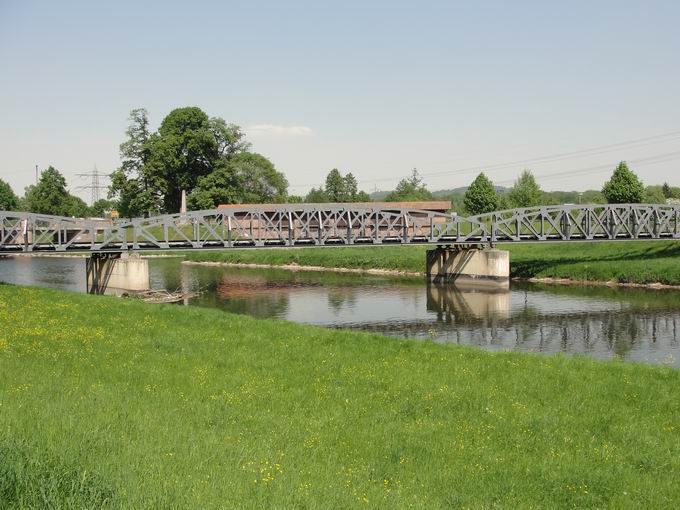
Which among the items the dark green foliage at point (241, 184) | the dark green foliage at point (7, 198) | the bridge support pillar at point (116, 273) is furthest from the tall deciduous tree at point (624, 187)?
the dark green foliage at point (7, 198)

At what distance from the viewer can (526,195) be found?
12644 cm

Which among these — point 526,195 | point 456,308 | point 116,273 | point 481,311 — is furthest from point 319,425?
point 526,195

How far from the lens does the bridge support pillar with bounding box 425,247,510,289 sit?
7431cm

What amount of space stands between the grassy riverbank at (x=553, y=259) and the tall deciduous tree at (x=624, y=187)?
14.0m

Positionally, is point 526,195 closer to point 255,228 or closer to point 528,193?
point 528,193

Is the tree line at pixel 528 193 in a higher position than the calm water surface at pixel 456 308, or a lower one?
higher

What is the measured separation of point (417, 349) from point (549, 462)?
12163 mm

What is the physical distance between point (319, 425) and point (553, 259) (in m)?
72.3

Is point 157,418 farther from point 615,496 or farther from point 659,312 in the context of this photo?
point 659,312

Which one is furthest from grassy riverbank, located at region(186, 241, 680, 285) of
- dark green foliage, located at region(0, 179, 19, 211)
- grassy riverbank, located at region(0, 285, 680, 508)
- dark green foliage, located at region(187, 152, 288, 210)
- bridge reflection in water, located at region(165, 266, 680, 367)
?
dark green foliage, located at region(0, 179, 19, 211)

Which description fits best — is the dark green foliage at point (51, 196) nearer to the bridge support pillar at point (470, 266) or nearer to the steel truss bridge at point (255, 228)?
the steel truss bridge at point (255, 228)

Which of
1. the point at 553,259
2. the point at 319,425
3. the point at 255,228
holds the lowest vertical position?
the point at 319,425

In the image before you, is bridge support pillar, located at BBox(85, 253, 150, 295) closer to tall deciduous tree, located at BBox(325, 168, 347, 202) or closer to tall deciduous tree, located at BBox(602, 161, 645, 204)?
tall deciduous tree, located at BBox(602, 161, 645, 204)

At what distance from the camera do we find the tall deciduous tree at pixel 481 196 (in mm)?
113562
